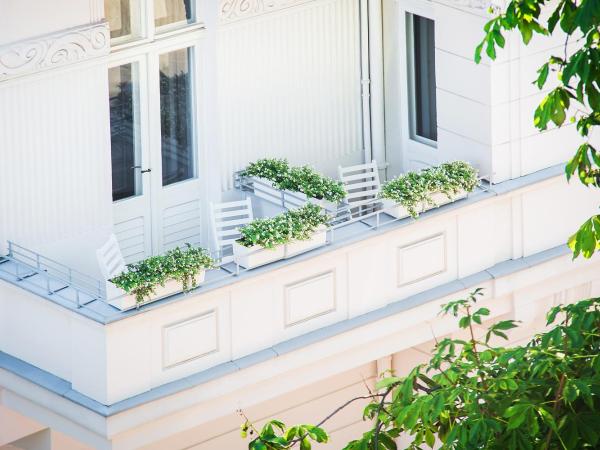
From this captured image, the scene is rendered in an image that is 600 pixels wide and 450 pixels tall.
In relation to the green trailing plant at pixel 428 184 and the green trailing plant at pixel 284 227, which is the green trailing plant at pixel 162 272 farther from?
the green trailing plant at pixel 428 184

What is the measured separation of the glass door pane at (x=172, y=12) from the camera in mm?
18031


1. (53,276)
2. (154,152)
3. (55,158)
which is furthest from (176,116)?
(53,276)

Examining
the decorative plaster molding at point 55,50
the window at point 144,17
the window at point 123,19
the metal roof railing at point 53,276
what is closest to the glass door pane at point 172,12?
the window at point 144,17

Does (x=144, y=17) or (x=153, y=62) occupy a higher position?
(x=144, y=17)

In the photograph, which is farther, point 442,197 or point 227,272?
point 442,197

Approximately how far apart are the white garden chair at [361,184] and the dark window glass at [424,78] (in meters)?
0.73

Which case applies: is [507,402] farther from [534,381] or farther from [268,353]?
[268,353]

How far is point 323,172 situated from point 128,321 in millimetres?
4262

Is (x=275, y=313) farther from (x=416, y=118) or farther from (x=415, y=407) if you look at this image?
(x=415, y=407)

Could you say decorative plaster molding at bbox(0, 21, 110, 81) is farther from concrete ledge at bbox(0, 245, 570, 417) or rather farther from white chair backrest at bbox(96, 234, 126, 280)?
concrete ledge at bbox(0, 245, 570, 417)

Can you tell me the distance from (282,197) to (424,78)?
237cm

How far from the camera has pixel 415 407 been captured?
40.4 ft

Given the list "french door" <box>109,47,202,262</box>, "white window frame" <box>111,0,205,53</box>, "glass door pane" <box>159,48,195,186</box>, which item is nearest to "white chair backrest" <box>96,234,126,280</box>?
"french door" <box>109,47,202,262</box>

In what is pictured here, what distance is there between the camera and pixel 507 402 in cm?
1234
